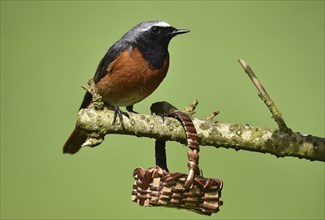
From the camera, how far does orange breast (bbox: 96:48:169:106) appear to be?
2348 mm

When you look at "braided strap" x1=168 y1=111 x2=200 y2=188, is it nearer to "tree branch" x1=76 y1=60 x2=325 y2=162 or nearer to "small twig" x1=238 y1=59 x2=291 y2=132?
"tree branch" x1=76 y1=60 x2=325 y2=162

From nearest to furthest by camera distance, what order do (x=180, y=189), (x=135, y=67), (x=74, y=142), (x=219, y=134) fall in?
(x=180, y=189)
(x=219, y=134)
(x=135, y=67)
(x=74, y=142)

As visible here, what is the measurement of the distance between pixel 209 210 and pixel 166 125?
0.99 feet

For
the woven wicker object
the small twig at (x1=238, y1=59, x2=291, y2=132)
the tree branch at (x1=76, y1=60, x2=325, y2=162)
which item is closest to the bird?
the tree branch at (x1=76, y1=60, x2=325, y2=162)

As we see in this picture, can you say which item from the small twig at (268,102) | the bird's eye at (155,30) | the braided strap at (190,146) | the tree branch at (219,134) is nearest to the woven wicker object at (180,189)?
the braided strap at (190,146)

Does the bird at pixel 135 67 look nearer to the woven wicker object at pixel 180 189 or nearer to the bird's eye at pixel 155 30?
the bird's eye at pixel 155 30

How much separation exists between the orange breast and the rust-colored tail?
0.72 feet

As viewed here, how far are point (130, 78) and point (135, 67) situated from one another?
54 mm

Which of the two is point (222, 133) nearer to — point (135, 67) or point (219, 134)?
point (219, 134)

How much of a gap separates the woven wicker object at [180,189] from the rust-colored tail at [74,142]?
1.01 metres

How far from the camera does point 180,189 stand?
1.38 m

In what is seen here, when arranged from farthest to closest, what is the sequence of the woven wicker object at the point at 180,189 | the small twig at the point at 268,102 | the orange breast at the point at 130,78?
1. the orange breast at the point at 130,78
2. the small twig at the point at 268,102
3. the woven wicker object at the point at 180,189

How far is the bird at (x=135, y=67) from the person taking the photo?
235 cm

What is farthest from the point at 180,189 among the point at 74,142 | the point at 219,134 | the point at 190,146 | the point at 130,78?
the point at 74,142
